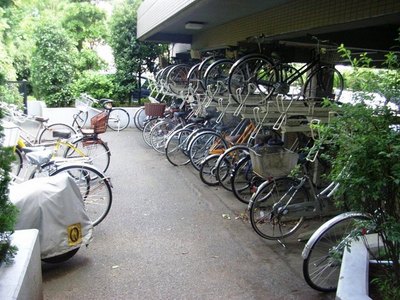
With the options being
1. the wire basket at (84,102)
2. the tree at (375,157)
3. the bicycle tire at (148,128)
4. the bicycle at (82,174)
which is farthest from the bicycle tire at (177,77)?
the tree at (375,157)

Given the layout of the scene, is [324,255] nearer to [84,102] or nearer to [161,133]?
[161,133]

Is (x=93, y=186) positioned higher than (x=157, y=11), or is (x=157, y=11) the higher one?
(x=157, y=11)

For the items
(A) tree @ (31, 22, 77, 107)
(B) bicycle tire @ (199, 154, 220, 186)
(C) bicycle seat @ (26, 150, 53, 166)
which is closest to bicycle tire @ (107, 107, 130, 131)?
(A) tree @ (31, 22, 77, 107)

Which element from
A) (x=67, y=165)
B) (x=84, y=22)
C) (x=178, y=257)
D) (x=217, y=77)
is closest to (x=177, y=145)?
(x=217, y=77)

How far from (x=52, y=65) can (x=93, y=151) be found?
22.3 feet

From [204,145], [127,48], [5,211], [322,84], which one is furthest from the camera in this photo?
[127,48]

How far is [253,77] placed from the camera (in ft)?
20.4

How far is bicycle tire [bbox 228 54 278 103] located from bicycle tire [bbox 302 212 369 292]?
3.05 metres

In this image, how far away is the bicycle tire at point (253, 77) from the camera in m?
6.08

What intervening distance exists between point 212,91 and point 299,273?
4.02m

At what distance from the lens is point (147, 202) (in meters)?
6.02

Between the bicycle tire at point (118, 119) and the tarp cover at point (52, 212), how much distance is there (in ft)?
28.3

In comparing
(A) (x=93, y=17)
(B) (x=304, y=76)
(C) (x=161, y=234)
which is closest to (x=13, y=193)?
(C) (x=161, y=234)

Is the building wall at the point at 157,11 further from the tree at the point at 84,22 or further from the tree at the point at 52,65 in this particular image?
the tree at the point at 84,22
